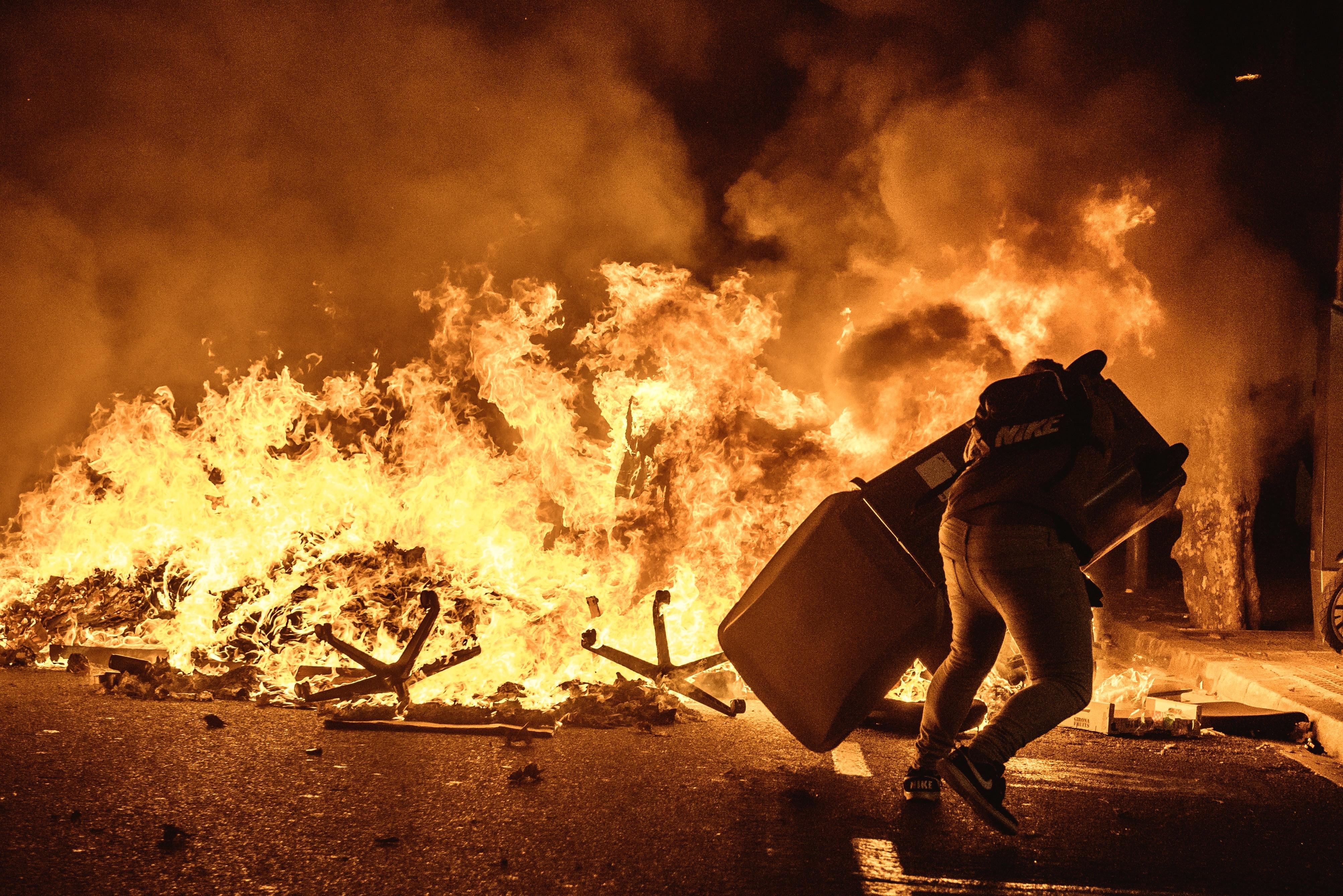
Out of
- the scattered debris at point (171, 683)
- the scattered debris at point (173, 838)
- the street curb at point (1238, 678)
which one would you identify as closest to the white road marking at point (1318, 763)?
the street curb at point (1238, 678)

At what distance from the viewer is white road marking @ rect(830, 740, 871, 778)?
166 inches

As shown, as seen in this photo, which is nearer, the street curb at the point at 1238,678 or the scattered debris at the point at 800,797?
the scattered debris at the point at 800,797

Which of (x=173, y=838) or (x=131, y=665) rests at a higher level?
(x=131, y=665)

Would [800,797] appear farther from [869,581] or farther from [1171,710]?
[1171,710]

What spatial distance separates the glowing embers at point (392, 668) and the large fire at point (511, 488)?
5.5 inches

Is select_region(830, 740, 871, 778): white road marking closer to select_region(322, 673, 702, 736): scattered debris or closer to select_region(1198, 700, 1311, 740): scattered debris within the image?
select_region(322, 673, 702, 736): scattered debris

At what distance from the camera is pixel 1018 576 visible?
3.32 meters

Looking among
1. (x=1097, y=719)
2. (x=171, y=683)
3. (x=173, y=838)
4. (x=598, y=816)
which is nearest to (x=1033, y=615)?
(x=598, y=816)

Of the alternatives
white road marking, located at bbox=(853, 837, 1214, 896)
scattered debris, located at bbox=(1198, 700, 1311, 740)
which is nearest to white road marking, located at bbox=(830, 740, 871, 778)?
white road marking, located at bbox=(853, 837, 1214, 896)

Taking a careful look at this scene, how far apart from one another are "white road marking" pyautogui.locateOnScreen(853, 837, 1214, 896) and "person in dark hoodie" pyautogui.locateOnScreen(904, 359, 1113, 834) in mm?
238

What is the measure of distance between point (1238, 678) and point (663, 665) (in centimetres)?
407

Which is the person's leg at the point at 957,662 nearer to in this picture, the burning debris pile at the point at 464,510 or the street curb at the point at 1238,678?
the burning debris pile at the point at 464,510

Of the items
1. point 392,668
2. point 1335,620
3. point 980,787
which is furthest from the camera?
point 1335,620

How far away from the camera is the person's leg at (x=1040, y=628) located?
323 centimetres
